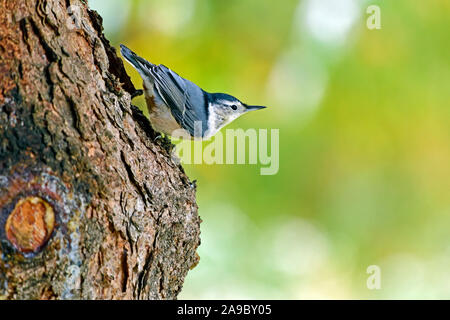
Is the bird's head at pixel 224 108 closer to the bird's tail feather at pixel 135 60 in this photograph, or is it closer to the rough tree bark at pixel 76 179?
the bird's tail feather at pixel 135 60

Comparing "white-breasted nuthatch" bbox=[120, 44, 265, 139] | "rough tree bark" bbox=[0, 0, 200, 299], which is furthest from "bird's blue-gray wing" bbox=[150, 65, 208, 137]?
"rough tree bark" bbox=[0, 0, 200, 299]

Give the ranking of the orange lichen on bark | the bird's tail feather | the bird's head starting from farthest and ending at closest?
the bird's head → the bird's tail feather → the orange lichen on bark

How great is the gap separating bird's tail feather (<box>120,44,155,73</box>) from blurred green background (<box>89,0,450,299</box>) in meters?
0.22

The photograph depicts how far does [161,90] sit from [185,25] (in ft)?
1.40

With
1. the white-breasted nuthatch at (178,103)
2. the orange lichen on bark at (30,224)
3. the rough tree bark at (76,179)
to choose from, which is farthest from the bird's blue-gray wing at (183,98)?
the orange lichen on bark at (30,224)

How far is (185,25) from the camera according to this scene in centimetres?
297

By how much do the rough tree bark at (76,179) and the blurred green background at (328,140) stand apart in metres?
0.92

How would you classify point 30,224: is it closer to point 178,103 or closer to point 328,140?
point 178,103

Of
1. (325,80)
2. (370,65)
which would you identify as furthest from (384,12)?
(325,80)

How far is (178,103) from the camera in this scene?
2945 mm

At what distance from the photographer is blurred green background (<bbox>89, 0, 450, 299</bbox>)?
9.53 ft

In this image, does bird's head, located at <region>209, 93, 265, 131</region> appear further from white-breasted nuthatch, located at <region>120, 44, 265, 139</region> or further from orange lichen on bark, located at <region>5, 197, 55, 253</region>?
orange lichen on bark, located at <region>5, 197, 55, 253</region>

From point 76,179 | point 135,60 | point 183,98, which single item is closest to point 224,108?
point 183,98

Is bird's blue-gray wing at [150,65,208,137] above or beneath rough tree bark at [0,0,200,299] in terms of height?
above
